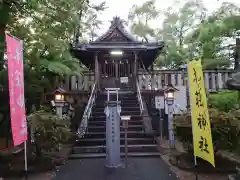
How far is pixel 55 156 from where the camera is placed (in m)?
9.27

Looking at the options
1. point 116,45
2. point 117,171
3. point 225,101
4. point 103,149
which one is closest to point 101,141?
point 103,149

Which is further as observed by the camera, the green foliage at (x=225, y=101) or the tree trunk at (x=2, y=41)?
the green foliage at (x=225, y=101)

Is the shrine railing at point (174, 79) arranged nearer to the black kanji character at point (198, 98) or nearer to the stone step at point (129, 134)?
the stone step at point (129, 134)

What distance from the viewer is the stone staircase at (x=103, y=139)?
32.2 ft

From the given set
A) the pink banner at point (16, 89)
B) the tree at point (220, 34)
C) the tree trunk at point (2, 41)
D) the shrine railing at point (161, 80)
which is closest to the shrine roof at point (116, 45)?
the shrine railing at point (161, 80)

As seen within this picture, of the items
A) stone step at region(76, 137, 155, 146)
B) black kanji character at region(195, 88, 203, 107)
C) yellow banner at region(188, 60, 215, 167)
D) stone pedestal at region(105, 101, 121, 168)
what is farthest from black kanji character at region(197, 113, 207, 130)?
stone step at region(76, 137, 155, 146)

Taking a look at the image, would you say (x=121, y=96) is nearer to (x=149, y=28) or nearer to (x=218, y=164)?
(x=218, y=164)

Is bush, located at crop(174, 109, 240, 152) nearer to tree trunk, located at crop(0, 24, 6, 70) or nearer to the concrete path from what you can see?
the concrete path

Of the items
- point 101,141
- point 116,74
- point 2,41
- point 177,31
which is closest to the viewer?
point 2,41

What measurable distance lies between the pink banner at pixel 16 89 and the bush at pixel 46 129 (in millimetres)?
1777

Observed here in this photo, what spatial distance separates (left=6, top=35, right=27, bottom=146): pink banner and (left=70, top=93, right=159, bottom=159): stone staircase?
4.16 metres

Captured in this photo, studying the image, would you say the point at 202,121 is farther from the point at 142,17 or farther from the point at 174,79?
the point at 142,17

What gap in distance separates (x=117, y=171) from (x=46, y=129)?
7.88 ft

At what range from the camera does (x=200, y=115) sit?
5773 millimetres
